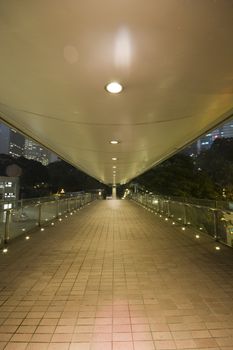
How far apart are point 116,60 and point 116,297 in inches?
114

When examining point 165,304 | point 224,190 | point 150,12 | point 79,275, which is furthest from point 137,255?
point 224,190

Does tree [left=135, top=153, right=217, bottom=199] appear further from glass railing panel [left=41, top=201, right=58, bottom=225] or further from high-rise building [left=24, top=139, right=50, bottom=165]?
high-rise building [left=24, top=139, right=50, bottom=165]

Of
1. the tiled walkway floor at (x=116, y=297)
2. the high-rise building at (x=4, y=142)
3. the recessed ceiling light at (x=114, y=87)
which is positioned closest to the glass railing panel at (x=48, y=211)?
the tiled walkway floor at (x=116, y=297)

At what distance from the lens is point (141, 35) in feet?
9.39

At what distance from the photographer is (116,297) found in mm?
3656

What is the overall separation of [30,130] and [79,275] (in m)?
3.96

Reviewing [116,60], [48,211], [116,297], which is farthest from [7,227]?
[116,60]

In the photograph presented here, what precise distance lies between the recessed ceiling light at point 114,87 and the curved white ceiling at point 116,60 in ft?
0.27

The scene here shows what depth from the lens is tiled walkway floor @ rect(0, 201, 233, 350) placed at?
8.82 feet

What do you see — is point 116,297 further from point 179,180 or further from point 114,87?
point 179,180

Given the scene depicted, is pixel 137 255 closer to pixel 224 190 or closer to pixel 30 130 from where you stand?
pixel 30 130

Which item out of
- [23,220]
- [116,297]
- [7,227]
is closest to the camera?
[116,297]

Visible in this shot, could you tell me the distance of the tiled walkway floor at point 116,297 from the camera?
269 cm

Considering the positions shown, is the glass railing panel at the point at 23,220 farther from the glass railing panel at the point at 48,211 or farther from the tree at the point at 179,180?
the tree at the point at 179,180
